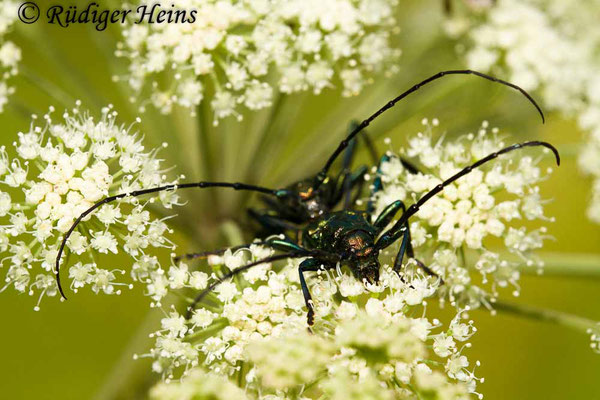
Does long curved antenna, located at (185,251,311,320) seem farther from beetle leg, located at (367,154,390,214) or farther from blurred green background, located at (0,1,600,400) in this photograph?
blurred green background, located at (0,1,600,400)

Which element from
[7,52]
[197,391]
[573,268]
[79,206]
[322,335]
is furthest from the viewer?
[573,268]

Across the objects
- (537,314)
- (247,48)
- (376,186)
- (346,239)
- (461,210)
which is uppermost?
(247,48)

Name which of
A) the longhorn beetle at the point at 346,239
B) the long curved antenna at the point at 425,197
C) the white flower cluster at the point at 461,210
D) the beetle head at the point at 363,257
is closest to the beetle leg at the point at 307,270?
the longhorn beetle at the point at 346,239

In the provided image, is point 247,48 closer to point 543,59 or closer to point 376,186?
point 376,186

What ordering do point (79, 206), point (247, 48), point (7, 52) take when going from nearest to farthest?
point (79, 206) < point (247, 48) < point (7, 52)

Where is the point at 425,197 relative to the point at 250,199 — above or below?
below

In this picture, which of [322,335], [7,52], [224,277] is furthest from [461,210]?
[7,52]

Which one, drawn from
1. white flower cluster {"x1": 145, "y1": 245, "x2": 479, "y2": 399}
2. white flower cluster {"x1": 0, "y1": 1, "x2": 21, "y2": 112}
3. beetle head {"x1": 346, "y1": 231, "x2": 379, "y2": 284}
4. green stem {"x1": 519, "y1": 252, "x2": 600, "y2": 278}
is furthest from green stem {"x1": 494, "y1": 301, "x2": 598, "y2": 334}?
white flower cluster {"x1": 0, "y1": 1, "x2": 21, "y2": 112}

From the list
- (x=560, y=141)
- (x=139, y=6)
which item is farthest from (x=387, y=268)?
(x=560, y=141)
